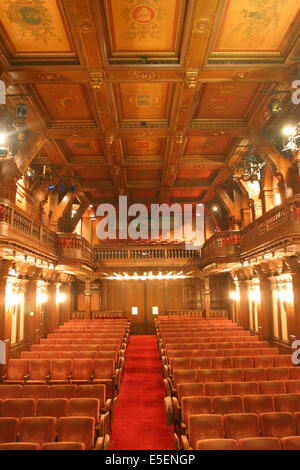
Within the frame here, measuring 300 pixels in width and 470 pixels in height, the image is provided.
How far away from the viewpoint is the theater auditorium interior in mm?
5172

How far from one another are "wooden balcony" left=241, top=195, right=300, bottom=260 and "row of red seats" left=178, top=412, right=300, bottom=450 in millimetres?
4316

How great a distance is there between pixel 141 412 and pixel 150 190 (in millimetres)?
12708

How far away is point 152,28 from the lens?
662cm

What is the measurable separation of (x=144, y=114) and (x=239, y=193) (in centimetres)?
812

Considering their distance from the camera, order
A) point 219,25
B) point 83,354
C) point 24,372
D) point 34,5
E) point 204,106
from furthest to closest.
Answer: point 204,106 → point 83,354 → point 24,372 → point 219,25 → point 34,5

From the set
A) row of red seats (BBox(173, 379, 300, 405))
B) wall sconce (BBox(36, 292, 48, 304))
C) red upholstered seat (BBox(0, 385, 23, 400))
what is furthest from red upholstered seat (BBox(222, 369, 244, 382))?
wall sconce (BBox(36, 292, 48, 304))

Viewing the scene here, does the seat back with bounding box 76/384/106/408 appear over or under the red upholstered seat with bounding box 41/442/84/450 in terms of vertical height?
under

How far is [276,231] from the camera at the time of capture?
903 cm

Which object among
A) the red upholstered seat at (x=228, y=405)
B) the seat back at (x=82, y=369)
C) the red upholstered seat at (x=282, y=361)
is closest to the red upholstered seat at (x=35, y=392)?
the seat back at (x=82, y=369)

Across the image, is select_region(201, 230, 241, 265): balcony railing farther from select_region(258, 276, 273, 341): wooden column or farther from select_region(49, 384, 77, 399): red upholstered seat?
select_region(49, 384, 77, 399): red upholstered seat

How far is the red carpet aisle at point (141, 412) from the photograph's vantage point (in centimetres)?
565

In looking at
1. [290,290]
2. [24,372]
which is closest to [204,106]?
[290,290]
